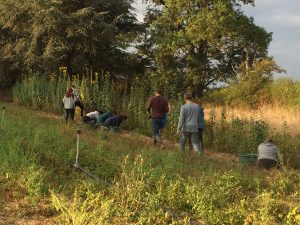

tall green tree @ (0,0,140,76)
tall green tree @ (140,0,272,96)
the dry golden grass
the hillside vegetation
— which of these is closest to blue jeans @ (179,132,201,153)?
the hillside vegetation

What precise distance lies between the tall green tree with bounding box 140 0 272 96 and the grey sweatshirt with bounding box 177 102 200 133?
16.9 meters

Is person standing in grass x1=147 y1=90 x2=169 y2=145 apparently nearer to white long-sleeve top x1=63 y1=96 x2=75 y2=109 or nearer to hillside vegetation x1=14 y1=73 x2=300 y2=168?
hillside vegetation x1=14 y1=73 x2=300 y2=168

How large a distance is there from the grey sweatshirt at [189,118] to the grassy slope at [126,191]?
271 centimetres

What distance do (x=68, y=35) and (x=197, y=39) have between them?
925 centimetres

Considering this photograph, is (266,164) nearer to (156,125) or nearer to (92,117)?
(156,125)

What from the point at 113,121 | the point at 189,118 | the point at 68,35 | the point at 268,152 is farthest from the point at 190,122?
the point at 68,35

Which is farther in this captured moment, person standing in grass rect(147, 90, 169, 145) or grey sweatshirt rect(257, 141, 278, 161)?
person standing in grass rect(147, 90, 169, 145)

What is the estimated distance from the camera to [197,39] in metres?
30.8

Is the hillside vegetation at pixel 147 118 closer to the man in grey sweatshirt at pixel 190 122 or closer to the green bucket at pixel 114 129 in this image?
the green bucket at pixel 114 129

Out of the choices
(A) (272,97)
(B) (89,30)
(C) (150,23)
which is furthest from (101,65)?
(A) (272,97)

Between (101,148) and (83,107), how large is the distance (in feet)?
27.5

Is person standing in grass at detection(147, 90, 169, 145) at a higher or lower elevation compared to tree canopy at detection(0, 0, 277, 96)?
lower

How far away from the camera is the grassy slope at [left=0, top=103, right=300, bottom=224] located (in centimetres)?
690

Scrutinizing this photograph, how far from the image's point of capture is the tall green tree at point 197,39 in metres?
30.6
